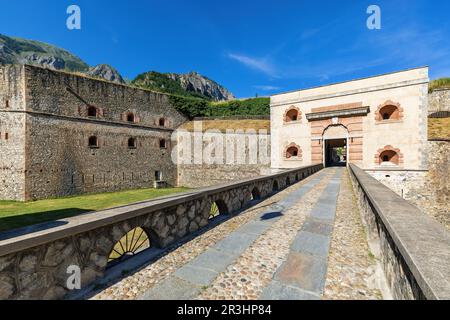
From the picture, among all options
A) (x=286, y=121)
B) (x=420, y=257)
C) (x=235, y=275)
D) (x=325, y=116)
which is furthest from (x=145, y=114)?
(x=420, y=257)

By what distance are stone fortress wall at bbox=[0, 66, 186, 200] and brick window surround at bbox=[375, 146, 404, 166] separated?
20.9 m

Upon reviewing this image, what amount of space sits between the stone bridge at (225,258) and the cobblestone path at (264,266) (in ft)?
0.04

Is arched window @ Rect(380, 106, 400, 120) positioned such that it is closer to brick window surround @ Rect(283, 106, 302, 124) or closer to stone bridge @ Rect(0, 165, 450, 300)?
brick window surround @ Rect(283, 106, 302, 124)

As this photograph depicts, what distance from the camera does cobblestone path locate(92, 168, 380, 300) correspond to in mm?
2463

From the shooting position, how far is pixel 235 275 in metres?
2.81

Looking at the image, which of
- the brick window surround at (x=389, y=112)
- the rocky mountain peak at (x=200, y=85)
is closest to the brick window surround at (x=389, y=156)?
the brick window surround at (x=389, y=112)

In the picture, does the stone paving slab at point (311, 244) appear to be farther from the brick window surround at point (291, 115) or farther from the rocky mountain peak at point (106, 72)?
the rocky mountain peak at point (106, 72)

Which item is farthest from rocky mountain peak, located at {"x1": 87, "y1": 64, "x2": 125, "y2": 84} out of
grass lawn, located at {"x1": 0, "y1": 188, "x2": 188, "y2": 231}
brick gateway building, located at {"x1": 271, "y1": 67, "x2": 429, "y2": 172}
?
brick gateway building, located at {"x1": 271, "y1": 67, "x2": 429, "y2": 172}

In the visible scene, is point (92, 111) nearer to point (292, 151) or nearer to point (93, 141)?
point (93, 141)

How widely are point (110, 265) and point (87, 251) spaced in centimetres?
63

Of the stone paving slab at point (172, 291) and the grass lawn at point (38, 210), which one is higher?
the stone paving slab at point (172, 291)

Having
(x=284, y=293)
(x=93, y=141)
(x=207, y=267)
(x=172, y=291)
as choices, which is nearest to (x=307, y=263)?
(x=284, y=293)

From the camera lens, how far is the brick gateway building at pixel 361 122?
49.7 feet

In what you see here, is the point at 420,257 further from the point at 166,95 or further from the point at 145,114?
the point at 166,95
